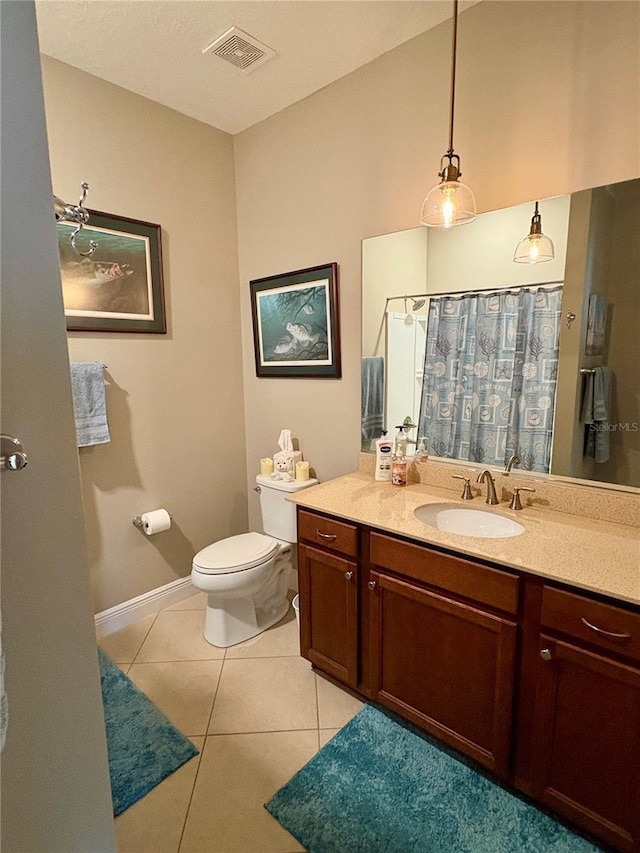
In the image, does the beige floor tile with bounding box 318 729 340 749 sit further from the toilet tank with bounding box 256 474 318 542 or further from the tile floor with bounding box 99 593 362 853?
the toilet tank with bounding box 256 474 318 542

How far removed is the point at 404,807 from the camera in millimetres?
1379

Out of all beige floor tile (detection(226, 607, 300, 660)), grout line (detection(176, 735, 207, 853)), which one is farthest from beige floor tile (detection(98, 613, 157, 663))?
grout line (detection(176, 735, 207, 853))

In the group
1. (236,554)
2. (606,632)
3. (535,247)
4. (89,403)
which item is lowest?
(236,554)

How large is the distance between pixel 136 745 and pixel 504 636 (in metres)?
1.38

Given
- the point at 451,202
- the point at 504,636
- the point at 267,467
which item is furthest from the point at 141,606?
the point at 451,202

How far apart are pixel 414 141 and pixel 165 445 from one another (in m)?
1.94

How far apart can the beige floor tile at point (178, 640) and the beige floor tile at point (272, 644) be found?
96 millimetres

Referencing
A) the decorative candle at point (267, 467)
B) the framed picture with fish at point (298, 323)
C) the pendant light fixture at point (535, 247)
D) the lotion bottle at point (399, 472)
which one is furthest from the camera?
the decorative candle at point (267, 467)

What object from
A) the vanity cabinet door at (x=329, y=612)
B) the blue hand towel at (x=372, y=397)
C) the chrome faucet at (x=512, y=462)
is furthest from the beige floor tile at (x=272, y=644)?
the chrome faucet at (x=512, y=462)

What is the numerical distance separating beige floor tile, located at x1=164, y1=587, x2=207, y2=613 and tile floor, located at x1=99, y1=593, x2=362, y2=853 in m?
0.02

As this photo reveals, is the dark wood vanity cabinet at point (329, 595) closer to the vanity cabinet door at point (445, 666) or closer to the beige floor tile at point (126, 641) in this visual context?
the vanity cabinet door at point (445, 666)

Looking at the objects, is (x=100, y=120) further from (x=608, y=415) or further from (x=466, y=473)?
(x=608, y=415)

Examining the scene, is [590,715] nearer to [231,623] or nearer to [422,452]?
[422,452]

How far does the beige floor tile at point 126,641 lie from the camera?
6.98ft
